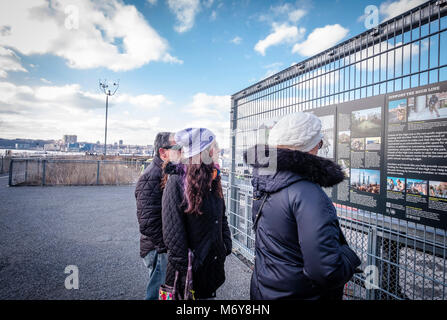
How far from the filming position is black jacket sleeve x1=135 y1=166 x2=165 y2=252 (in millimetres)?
2354

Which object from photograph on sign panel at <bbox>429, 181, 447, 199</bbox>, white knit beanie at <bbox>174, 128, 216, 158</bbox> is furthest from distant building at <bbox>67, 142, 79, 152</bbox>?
photograph on sign panel at <bbox>429, 181, 447, 199</bbox>

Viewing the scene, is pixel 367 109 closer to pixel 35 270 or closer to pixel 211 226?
pixel 211 226

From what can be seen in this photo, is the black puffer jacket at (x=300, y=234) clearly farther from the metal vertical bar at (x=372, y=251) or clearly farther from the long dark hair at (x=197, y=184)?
the metal vertical bar at (x=372, y=251)

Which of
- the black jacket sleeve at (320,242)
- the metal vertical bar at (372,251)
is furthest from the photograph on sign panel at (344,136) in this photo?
the black jacket sleeve at (320,242)

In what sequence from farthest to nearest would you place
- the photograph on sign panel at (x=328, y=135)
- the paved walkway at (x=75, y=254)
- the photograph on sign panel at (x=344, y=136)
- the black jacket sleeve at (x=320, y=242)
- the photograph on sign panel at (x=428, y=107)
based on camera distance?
the paved walkway at (x=75, y=254), the photograph on sign panel at (x=328, y=135), the photograph on sign panel at (x=344, y=136), the photograph on sign panel at (x=428, y=107), the black jacket sleeve at (x=320, y=242)

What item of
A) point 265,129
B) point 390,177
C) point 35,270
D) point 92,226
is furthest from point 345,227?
point 92,226

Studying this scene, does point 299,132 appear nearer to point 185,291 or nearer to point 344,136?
point 344,136

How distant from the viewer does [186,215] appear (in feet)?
6.50

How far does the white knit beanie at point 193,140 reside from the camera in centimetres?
206

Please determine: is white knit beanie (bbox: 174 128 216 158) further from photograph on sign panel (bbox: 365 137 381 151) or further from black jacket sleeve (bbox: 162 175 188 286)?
photograph on sign panel (bbox: 365 137 381 151)

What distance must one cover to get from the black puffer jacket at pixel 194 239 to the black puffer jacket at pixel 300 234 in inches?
20.7

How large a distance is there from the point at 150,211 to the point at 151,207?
0.04 meters

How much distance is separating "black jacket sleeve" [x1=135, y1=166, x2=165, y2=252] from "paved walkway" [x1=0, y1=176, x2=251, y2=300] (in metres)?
1.29
